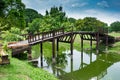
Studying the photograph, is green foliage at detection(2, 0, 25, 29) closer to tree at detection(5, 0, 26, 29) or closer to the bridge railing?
→ tree at detection(5, 0, 26, 29)

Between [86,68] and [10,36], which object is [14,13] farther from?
[10,36]

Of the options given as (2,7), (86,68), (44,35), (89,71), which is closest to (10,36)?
(44,35)

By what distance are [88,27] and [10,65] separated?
182ft

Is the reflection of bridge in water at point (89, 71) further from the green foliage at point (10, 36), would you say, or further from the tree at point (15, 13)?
the tree at point (15, 13)

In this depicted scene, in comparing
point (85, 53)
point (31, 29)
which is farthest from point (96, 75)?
point (31, 29)

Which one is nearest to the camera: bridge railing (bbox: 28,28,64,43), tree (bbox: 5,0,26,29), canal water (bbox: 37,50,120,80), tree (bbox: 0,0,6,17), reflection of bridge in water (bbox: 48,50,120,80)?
reflection of bridge in water (bbox: 48,50,120,80)

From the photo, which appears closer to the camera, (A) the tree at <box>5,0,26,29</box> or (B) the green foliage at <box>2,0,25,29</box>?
(B) the green foliage at <box>2,0,25,29</box>

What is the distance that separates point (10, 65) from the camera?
17.4m

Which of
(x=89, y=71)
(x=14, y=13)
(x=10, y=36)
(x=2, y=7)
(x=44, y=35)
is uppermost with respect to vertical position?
(x=2, y=7)

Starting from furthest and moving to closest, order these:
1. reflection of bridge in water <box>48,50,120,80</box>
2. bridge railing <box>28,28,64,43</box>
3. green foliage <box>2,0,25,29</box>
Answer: green foliage <box>2,0,25,29</box> < bridge railing <box>28,28,64,43</box> < reflection of bridge in water <box>48,50,120,80</box>

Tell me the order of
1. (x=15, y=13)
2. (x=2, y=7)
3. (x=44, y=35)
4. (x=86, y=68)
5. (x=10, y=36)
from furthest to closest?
(x=15, y=13) < (x=2, y=7) < (x=44, y=35) < (x=86, y=68) < (x=10, y=36)

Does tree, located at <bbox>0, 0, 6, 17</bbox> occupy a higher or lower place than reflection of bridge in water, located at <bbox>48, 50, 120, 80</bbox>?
higher

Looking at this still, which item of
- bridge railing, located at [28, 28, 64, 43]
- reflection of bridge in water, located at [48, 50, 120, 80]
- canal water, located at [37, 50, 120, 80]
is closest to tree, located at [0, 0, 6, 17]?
bridge railing, located at [28, 28, 64, 43]

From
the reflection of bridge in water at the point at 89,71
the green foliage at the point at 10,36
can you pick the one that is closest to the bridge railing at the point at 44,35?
the green foliage at the point at 10,36
